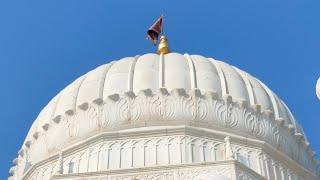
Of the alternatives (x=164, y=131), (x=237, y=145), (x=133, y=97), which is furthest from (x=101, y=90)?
(x=237, y=145)

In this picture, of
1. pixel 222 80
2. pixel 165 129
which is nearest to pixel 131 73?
pixel 222 80

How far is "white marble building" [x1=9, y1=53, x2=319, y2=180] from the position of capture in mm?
22469

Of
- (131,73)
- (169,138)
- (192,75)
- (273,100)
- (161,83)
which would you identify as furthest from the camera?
(273,100)

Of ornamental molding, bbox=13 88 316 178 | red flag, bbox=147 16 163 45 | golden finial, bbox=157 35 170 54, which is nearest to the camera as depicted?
ornamental molding, bbox=13 88 316 178

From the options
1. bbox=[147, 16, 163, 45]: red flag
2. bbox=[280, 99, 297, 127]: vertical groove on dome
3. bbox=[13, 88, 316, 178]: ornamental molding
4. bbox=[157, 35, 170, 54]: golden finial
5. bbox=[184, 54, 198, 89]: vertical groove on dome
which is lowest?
bbox=[13, 88, 316, 178]: ornamental molding

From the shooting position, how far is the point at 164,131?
23062 mm

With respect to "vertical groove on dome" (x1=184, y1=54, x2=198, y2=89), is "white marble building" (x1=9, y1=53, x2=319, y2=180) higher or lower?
lower

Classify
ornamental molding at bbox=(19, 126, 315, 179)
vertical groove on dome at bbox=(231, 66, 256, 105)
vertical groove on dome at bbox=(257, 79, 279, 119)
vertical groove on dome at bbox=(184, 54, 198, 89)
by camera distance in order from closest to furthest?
ornamental molding at bbox=(19, 126, 315, 179) → vertical groove on dome at bbox=(184, 54, 198, 89) → vertical groove on dome at bbox=(231, 66, 256, 105) → vertical groove on dome at bbox=(257, 79, 279, 119)

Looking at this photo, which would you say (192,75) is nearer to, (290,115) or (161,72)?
(161,72)

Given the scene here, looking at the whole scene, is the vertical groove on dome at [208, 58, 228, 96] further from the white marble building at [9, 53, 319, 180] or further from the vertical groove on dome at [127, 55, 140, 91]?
the vertical groove on dome at [127, 55, 140, 91]

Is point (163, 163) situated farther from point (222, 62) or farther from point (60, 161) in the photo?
point (222, 62)

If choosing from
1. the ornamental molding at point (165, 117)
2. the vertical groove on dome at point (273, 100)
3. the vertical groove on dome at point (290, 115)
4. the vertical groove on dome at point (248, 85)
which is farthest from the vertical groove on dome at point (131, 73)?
the vertical groove on dome at point (290, 115)

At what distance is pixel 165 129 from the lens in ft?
75.7

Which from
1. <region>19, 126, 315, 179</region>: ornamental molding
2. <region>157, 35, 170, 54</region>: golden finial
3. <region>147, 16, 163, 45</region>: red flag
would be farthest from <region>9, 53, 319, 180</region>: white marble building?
<region>147, 16, 163, 45</region>: red flag
